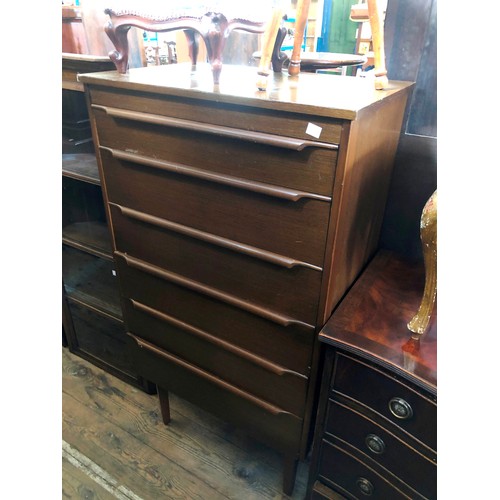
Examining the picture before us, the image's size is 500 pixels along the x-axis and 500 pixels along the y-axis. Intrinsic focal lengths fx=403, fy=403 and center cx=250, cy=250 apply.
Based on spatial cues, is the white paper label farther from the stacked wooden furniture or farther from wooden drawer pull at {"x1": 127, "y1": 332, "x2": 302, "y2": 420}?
the stacked wooden furniture

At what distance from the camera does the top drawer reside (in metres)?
0.68

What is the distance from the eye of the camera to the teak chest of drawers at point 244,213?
2.30ft

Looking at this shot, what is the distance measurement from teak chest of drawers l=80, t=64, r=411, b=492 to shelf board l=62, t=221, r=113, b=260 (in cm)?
28

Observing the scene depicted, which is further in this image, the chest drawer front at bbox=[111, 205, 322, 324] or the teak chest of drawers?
the chest drawer front at bbox=[111, 205, 322, 324]

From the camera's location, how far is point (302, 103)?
644 mm

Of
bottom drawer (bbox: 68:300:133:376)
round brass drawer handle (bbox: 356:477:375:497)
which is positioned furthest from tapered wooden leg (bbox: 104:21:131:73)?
round brass drawer handle (bbox: 356:477:375:497)

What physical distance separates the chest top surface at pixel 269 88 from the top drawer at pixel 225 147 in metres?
0.04

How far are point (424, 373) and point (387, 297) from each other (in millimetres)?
237

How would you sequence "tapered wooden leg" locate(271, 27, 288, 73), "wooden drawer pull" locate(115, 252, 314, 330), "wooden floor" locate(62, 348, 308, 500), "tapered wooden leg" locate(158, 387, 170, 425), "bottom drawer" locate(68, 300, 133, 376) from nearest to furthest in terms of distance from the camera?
"wooden drawer pull" locate(115, 252, 314, 330), "tapered wooden leg" locate(271, 27, 288, 73), "wooden floor" locate(62, 348, 308, 500), "tapered wooden leg" locate(158, 387, 170, 425), "bottom drawer" locate(68, 300, 133, 376)

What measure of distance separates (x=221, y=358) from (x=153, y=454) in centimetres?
56

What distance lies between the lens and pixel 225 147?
76 cm

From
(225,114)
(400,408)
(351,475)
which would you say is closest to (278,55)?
(225,114)
